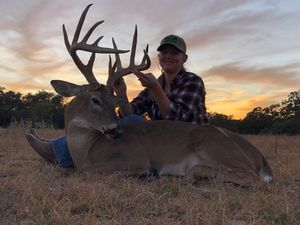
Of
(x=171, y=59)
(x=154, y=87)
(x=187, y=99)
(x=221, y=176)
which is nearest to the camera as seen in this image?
(x=221, y=176)

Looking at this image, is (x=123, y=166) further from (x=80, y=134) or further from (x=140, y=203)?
(x=140, y=203)

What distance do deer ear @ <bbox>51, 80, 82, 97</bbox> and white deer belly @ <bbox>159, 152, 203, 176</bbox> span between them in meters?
1.45

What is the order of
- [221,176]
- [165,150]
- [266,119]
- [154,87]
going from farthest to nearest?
[266,119], [154,87], [165,150], [221,176]

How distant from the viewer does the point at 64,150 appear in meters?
5.61

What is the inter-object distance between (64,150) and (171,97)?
1.42 m

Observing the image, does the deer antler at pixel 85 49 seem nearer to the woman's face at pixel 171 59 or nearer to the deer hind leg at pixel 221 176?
the woman's face at pixel 171 59

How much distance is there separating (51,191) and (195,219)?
4.22 ft

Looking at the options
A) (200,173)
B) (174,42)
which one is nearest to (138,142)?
(200,173)

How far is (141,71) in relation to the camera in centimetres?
545

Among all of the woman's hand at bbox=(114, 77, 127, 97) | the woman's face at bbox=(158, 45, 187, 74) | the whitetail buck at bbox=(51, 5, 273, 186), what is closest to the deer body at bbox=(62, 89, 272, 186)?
the whitetail buck at bbox=(51, 5, 273, 186)

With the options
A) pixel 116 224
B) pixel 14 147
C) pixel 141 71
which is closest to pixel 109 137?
pixel 141 71

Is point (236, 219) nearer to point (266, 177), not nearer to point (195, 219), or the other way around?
point (195, 219)

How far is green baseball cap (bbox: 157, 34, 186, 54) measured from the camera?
5.70 m

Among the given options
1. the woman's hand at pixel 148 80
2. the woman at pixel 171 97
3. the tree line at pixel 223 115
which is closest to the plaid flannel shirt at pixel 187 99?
the woman at pixel 171 97
